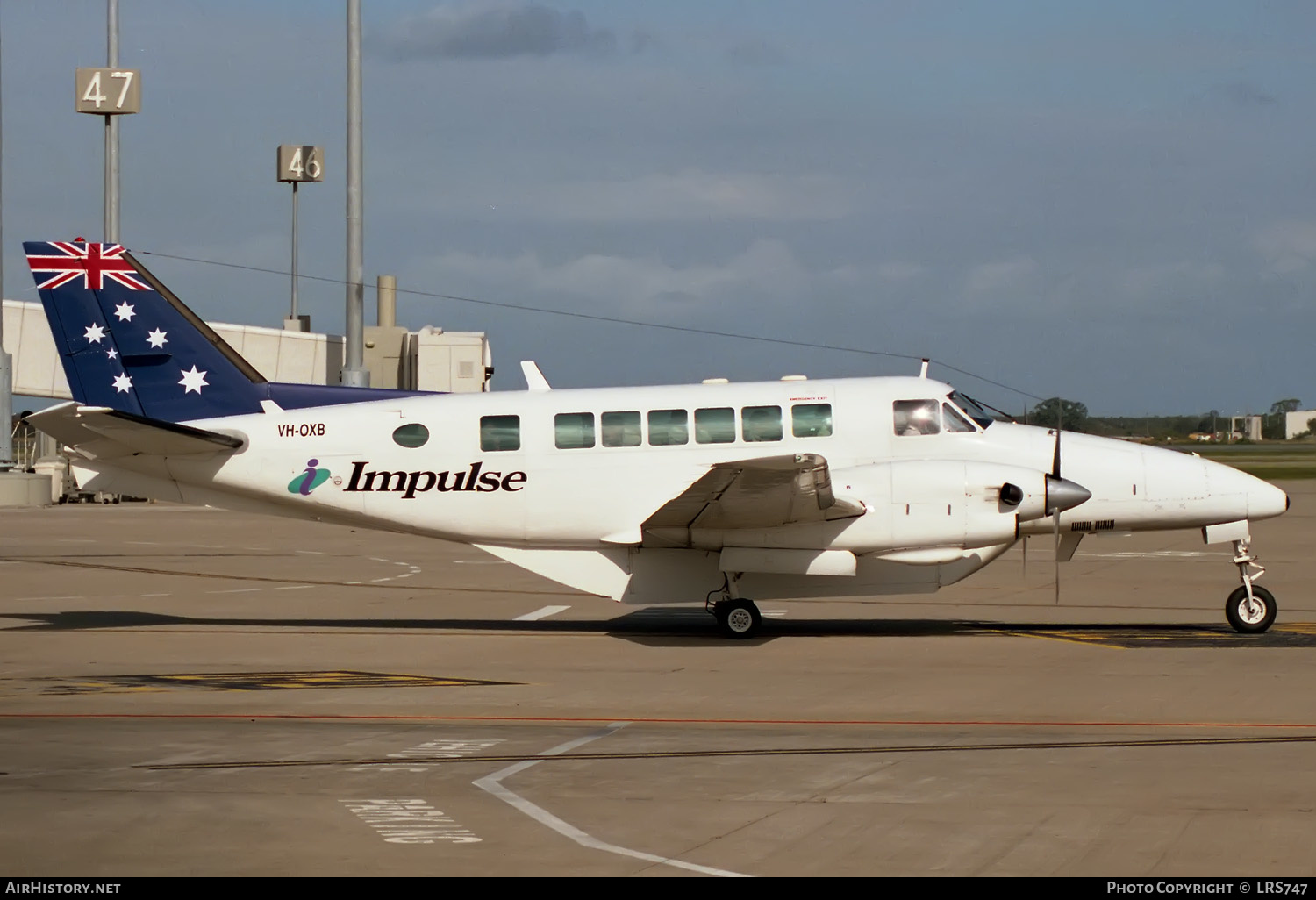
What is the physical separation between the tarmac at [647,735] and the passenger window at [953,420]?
2.35 meters

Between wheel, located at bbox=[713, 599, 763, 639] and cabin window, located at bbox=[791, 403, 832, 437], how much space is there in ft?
6.56

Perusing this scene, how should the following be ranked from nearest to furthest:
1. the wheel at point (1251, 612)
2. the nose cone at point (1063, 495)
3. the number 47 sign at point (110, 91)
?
the nose cone at point (1063, 495), the wheel at point (1251, 612), the number 47 sign at point (110, 91)

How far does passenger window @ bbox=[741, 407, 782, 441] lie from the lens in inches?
653

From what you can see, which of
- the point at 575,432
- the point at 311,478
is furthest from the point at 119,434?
the point at 575,432

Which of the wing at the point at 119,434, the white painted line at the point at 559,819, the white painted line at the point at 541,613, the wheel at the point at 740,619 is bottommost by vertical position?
the white painted line at the point at 541,613

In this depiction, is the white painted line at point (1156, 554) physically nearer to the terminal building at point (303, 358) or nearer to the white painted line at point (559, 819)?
the white painted line at point (559, 819)

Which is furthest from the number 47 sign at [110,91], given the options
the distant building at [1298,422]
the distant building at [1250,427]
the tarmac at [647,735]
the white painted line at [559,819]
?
the distant building at [1298,422]

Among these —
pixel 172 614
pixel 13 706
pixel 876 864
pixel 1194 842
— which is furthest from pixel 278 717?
pixel 172 614

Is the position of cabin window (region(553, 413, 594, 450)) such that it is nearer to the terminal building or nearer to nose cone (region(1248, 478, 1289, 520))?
nose cone (region(1248, 478, 1289, 520))

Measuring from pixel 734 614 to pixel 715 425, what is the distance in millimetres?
2139

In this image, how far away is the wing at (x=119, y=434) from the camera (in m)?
16.0

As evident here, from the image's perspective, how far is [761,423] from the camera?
16641 mm

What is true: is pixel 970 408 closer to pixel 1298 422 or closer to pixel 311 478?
pixel 311 478

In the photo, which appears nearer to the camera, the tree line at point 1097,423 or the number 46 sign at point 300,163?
the tree line at point 1097,423
